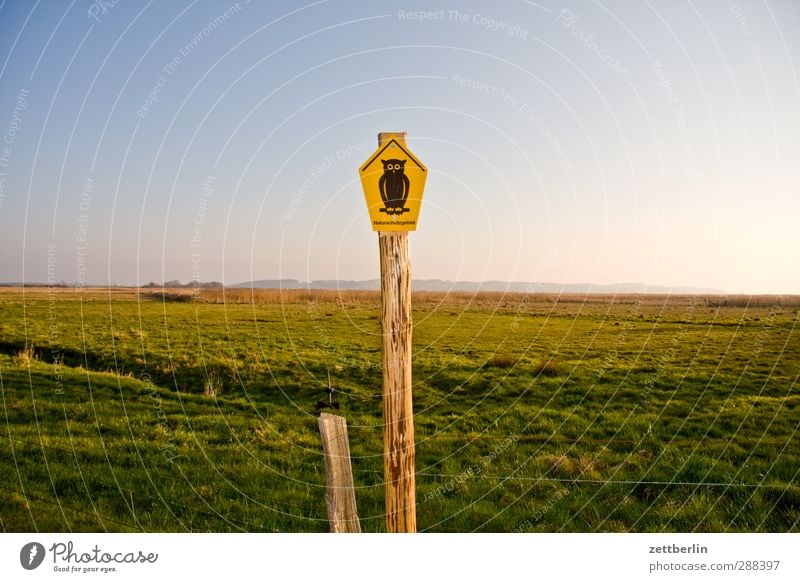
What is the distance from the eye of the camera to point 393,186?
5453mm

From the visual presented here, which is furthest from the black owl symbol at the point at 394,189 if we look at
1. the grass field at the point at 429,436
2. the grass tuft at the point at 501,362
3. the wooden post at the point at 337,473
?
the grass tuft at the point at 501,362

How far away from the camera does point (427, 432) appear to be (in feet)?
38.2

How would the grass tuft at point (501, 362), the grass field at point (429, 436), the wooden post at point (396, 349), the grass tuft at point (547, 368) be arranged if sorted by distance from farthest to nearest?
the grass tuft at point (501, 362) < the grass tuft at point (547, 368) < the grass field at point (429, 436) < the wooden post at point (396, 349)

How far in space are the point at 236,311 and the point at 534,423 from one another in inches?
1189

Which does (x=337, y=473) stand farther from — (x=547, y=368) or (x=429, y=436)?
(x=547, y=368)

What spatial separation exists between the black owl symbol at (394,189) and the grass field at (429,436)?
4213 millimetres

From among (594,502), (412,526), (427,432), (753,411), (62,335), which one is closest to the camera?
(412,526)

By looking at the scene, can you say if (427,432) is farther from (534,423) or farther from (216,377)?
(216,377)

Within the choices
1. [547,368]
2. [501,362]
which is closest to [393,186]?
[547,368]

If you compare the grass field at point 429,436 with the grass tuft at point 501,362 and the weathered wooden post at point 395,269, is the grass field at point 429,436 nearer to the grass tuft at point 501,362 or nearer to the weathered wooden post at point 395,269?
the grass tuft at point 501,362

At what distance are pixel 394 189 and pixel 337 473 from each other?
300 cm

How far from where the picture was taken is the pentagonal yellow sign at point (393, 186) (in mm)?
5410

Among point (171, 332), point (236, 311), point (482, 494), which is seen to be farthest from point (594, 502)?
point (236, 311)

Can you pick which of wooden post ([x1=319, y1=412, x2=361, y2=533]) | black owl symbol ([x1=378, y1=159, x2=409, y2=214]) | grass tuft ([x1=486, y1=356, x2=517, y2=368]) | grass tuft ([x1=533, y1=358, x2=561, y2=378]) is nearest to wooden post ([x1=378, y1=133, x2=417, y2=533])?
black owl symbol ([x1=378, y1=159, x2=409, y2=214])
